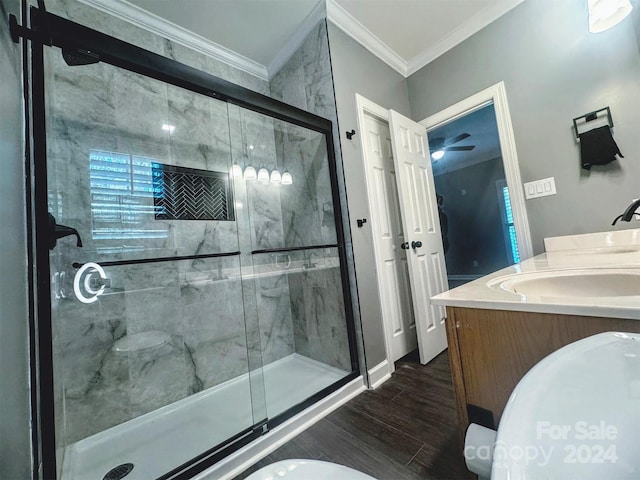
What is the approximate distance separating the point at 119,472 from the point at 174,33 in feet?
9.34

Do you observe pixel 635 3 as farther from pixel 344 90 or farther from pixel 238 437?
pixel 238 437

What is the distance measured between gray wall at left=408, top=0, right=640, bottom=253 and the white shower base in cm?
199

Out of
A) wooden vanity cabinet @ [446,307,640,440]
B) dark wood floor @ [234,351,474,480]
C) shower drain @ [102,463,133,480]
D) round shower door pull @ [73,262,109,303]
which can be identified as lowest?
dark wood floor @ [234,351,474,480]

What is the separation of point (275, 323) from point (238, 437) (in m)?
1.08

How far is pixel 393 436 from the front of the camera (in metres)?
1.26

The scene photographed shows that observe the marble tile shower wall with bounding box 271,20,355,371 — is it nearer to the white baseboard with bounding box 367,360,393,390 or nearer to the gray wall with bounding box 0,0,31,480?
the white baseboard with bounding box 367,360,393,390

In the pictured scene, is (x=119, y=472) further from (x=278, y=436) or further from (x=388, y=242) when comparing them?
(x=388, y=242)

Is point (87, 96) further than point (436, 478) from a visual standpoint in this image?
Yes

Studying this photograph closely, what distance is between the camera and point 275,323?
2.32m

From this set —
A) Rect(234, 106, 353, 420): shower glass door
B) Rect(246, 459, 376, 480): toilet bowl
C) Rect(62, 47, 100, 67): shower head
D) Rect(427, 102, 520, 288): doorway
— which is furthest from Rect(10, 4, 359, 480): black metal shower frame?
Rect(427, 102, 520, 288): doorway

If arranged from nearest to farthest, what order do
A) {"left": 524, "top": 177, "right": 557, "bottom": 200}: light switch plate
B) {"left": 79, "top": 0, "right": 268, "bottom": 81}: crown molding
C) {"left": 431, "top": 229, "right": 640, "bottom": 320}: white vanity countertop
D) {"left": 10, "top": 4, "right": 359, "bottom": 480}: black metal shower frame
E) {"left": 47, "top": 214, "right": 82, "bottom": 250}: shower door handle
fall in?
1. {"left": 431, "top": 229, "right": 640, "bottom": 320}: white vanity countertop
2. {"left": 10, "top": 4, "right": 359, "bottom": 480}: black metal shower frame
3. {"left": 47, "top": 214, "right": 82, "bottom": 250}: shower door handle
4. {"left": 79, "top": 0, "right": 268, "bottom": 81}: crown molding
5. {"left": 524, "top": 177, "right": 557, "bottom": 200}: light switch plate

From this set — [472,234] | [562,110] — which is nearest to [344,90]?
[562,110]

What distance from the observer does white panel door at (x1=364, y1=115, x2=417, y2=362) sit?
2.00m

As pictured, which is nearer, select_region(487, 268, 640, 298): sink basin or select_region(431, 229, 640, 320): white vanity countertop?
select_region(431, 229, 640, 320): white vanity countertop
